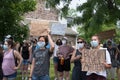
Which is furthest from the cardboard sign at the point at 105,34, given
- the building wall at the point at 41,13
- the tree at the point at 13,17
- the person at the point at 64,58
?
the building wall at the point at 41,13

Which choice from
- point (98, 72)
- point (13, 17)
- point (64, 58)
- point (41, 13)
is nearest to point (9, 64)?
point (98, 72)

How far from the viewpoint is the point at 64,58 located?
43.9 ft

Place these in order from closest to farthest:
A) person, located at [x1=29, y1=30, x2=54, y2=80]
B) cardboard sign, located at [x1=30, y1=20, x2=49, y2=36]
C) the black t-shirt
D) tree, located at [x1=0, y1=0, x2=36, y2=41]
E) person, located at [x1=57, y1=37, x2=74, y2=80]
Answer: person, located at [x1=29, y1=30, x2=54, y2=80], cardboard sign, located at [x1=30, y1=20, x2=49, y2=36], person, located at [x1=57, y1=37, x2=74, y2=80], the black t-shirt, tree, located at [x1=0, y1=0, x2=36, y2=41]

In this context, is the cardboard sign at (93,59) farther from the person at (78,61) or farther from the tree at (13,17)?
the tree at (13,17)

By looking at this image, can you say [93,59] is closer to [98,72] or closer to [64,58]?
[98,72]

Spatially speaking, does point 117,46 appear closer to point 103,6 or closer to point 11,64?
point 103,6

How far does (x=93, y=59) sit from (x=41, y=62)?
120cm

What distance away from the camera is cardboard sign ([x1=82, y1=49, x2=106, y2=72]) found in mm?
8320

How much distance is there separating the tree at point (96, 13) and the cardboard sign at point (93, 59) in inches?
211

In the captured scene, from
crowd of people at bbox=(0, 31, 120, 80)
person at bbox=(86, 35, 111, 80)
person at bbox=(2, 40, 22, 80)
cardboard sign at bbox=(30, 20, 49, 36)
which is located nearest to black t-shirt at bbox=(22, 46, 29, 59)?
crowd of people at bbox=(0, 31, 120, 80)

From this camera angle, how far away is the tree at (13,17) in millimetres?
17781

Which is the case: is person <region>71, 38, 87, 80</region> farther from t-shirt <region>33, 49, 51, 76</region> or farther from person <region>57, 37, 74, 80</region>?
person <region>57, 37, 74, 80</region>

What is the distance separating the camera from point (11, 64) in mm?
9750

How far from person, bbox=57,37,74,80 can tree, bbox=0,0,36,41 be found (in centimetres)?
499
